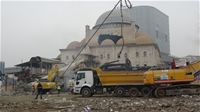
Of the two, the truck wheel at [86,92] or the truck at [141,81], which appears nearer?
the truck at [141,81]

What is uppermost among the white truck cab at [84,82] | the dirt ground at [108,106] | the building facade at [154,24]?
the building facade at [154,24]

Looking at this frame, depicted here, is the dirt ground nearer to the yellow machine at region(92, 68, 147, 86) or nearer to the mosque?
the yellow machine at region(92, 68, 147, 86)

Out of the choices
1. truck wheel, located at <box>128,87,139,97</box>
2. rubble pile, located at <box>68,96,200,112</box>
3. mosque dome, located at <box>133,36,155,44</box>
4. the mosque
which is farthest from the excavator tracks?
mosque dome, located at <box>133,36,155,44</box>

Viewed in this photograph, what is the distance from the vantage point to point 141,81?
19.3 metres

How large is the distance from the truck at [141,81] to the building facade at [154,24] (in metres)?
78.4

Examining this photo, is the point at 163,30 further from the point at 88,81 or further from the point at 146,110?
the point at 146,110

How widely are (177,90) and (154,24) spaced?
276 feet

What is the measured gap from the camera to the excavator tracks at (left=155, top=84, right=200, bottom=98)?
17.0 metres

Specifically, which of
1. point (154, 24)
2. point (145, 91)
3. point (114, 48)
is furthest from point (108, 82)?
point (154, 24)

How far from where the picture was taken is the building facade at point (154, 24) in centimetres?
9688

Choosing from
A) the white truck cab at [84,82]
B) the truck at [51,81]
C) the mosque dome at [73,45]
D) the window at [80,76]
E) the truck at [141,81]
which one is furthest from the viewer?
the mosque dome at [73,45]

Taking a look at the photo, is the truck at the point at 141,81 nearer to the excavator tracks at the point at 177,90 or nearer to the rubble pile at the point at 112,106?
the excavator tracks at the point at 177,90

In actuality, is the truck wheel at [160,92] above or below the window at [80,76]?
below

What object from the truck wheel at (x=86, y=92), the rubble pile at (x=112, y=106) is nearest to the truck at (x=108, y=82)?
the truck wheel at (x=86, y=92)
